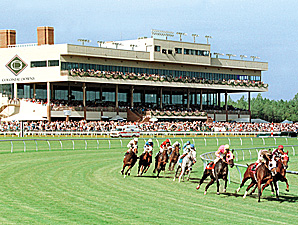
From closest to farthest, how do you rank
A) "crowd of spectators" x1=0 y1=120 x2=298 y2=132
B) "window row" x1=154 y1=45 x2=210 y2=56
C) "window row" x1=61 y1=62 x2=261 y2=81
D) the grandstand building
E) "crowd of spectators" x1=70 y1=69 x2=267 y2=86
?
"crowd of spectators" x1=0 y1=120 x2=298 y2=132, the grandstand building, "crowd of spectators" x1=70 y1=69 x2=267 y2=86, "window row" x1=61 y1=62 x2=261 y2=81, "window row" x1=154 y1=45 x2=210 y2=56

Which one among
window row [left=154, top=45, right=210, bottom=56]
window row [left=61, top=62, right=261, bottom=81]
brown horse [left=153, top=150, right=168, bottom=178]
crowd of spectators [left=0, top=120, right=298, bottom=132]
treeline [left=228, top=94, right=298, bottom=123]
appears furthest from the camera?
treeline [left=228, top=94, right=298, bottom=123]

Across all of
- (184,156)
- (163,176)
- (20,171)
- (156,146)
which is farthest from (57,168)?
(156,146)

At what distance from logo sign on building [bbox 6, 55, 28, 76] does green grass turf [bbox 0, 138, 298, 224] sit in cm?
4312

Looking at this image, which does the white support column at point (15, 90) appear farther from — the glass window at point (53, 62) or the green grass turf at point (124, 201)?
the green grass turf at point (124, 201)

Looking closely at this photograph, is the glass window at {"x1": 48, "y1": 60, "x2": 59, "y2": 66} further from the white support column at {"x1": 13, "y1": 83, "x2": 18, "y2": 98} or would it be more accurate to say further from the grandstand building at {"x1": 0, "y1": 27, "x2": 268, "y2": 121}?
the white support column at {"x1": 13, "y1": 83, "x2": 18, "y2": 98}

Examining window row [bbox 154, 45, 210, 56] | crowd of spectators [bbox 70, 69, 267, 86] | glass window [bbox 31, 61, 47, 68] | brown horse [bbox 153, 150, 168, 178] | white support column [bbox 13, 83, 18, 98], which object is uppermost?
window row [bbox 154, 45, 210, 56]

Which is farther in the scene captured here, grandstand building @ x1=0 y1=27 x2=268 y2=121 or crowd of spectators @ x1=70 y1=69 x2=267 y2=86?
crowd of spectators @ x1=70 y1=69 x2=267 y2=86

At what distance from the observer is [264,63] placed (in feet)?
269

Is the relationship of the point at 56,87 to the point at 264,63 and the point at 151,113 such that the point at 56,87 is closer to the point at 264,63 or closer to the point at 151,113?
the point at 151,113

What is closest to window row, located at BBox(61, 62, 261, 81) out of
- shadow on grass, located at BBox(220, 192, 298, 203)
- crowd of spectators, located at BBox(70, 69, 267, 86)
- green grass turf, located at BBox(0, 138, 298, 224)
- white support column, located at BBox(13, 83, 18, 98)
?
crowd of spectators, located at BBox(70, 69, 267, 86)

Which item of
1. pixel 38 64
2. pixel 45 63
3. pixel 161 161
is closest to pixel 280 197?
pixel 161 161

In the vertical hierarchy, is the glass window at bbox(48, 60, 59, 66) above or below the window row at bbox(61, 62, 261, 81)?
above

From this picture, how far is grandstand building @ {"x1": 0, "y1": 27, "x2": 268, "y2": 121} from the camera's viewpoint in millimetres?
61562

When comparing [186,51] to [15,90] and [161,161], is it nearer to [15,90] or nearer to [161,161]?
[15,90]
